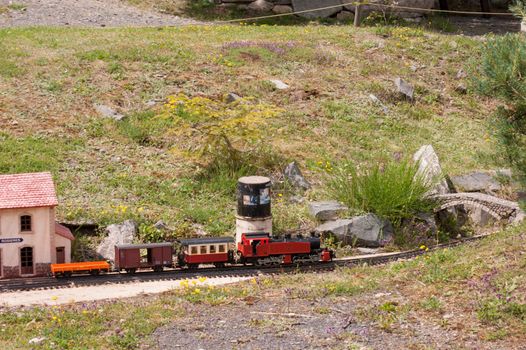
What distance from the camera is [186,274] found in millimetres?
18250

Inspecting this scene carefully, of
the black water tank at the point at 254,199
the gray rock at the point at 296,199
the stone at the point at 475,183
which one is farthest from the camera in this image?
the stone at the point at 475,183

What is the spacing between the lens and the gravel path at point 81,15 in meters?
32.2

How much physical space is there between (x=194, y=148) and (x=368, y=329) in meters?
10.1

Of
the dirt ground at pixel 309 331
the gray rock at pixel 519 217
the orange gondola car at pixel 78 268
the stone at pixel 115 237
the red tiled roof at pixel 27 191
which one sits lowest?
the dirt ground at pixel 309 331

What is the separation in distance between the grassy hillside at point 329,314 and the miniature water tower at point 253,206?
2.27 meters

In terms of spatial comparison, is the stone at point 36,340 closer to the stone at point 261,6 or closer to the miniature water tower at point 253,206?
the miniature water tower at point 253,206

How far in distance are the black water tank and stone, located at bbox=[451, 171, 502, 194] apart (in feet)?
20.3

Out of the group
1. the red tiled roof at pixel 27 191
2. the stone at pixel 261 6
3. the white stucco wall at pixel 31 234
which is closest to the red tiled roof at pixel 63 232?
the white stucco wall at pixel 31 234

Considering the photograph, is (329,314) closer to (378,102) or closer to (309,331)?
(309,331)

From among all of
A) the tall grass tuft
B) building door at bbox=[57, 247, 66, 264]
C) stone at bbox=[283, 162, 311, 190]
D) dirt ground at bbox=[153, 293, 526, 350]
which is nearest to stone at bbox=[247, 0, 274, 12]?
stone at bbox=[283, 162, 311, 190]

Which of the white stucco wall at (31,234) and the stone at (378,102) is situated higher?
the stone at (378,102)

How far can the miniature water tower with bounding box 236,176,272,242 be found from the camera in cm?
1902

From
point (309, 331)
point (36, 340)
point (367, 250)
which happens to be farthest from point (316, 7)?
point (36, 340)

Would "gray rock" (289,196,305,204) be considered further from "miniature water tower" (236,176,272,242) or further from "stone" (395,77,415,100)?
"stone" (395,77,415,100)
